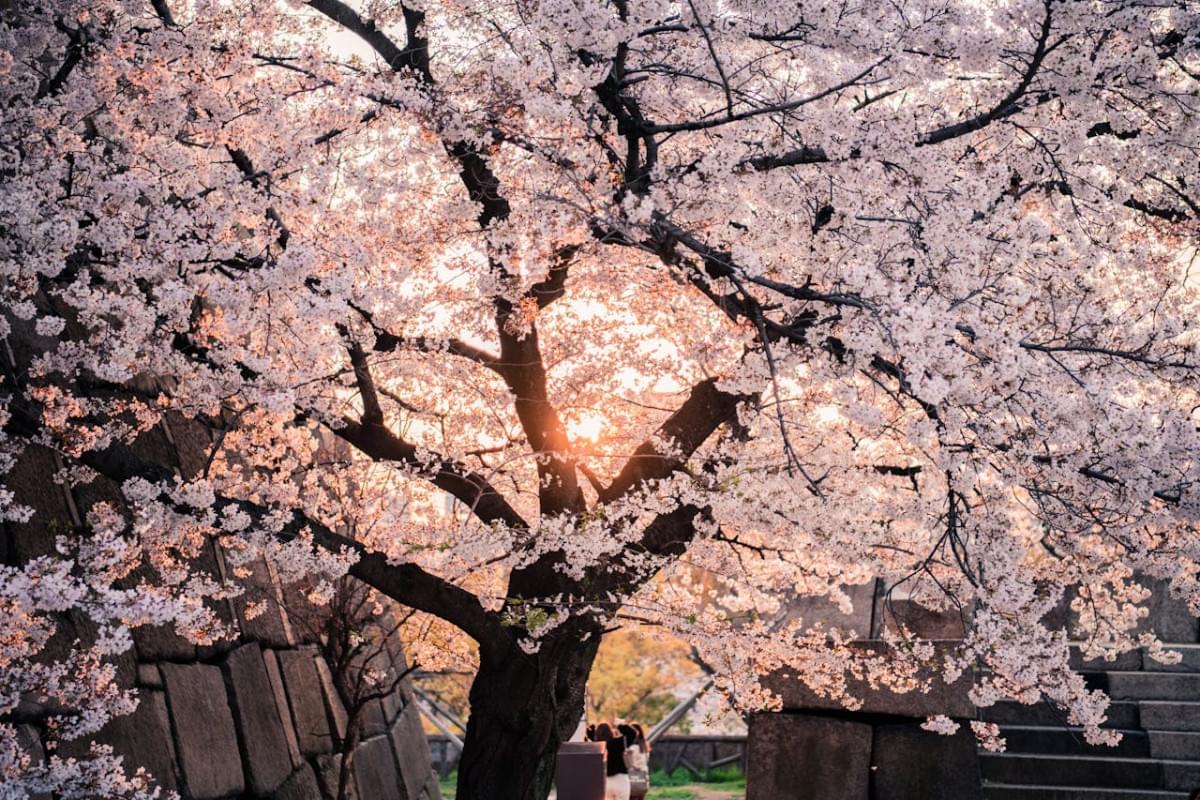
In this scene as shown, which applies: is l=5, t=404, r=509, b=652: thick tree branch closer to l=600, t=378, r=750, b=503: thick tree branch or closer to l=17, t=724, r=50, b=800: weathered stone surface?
l=600, t=378, r=750, b=503: thick tree branch

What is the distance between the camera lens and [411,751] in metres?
13.0

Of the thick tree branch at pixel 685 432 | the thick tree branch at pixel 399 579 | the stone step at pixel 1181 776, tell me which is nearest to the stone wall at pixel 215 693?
the thick tree branch at pixel 399 579

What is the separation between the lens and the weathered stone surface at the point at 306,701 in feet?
29.6

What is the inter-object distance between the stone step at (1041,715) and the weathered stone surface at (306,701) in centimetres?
601

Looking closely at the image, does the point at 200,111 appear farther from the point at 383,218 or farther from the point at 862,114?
the point at 862,114

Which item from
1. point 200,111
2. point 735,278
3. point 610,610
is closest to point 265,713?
point 610,610

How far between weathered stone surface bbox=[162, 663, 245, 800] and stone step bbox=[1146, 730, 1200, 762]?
26.2 ft

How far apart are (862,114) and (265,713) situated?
518cm

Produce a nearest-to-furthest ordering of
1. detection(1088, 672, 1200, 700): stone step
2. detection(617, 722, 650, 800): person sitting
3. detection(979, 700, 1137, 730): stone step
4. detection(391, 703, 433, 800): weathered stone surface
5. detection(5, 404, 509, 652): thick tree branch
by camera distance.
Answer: detection(5, 404, 509, 652): thick tree branch, detection(979, 700, 1137, 730): stone step, detection(391, 703, 433, 800): weathered stone surface, detection(1088, 672, 1200, 700): stone step, detection(617, 722, 650, 800): person sitting

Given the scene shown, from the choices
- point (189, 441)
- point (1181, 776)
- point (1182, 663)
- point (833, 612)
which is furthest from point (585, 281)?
point (1182, 663)

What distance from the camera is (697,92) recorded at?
296 inches

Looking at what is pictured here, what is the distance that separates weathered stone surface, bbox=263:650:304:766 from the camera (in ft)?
28.0

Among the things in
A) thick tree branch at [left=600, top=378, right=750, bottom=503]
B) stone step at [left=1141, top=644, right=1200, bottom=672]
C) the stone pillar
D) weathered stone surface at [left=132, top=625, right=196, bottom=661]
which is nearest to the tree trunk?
thick tree branch at [left=600, top=378, right=750, bottom=503]

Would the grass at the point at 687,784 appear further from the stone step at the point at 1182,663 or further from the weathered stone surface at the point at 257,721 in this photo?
the weathered stone surface at the point at 257,721
